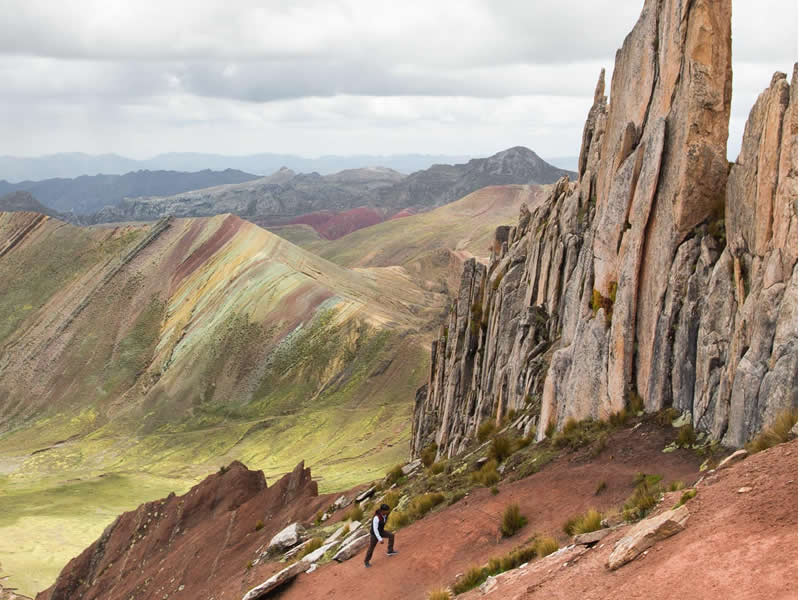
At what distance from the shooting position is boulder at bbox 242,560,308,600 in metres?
21.0

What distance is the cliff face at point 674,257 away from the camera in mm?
16703

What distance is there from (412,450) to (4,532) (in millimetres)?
36782

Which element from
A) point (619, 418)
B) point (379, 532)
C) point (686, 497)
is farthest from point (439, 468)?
point (686, 497)

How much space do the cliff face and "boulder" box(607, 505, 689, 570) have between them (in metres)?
4.74

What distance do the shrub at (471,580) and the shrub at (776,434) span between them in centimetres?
604

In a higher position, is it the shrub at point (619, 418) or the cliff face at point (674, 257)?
the cliff face at point (674, 257)

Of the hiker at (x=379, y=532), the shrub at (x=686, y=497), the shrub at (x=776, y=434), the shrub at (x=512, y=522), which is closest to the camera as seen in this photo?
the shrub at (x=686, y=497)

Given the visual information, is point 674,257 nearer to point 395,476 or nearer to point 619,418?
point 619,418

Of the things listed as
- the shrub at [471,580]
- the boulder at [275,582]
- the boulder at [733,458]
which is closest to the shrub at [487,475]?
the boulder at [275,582]

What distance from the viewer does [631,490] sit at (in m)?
17.2

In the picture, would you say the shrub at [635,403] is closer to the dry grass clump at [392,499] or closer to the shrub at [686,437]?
the shrub at [686,437]

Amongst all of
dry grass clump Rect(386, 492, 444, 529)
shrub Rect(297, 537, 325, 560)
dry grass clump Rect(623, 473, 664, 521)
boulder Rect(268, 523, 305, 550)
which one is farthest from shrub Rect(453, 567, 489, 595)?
boulder Rect(268, 523, 305, 550)

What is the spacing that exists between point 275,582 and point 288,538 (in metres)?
5.71

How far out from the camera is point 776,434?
46.3 feet
